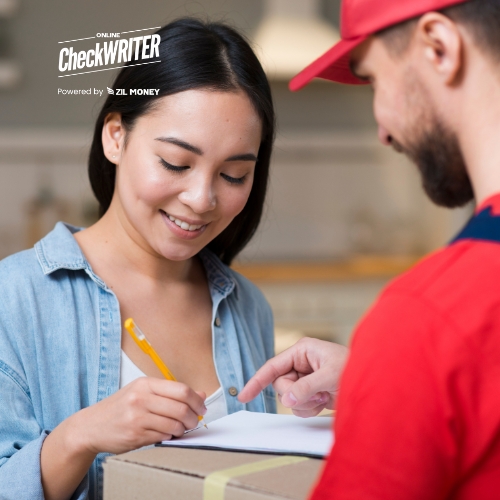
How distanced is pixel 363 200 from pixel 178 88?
308 centimetres

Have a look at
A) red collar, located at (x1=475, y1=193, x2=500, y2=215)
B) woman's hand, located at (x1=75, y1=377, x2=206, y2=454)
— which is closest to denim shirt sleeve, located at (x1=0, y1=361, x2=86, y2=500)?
woman's hand, located at (x1=75, y1=377, x2=206, y2=454)

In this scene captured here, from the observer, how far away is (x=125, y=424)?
0.85 metres

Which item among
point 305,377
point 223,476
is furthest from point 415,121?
point 305,377

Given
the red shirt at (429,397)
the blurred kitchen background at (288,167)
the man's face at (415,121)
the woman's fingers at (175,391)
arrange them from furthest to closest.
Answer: the blurred kitchen background at (288,167) < the woman's fingers at (175,391) < the man's face at (415,121) < the red shirt at (429,397)

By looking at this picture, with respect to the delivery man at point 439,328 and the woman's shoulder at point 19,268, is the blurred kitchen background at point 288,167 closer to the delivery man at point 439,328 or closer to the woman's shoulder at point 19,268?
the woman's shoulder at point 19,268

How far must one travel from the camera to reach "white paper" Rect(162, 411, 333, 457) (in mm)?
753

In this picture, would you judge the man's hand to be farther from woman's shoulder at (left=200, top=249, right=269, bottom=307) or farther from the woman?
woman's shoulder at (left=200, top=249, right=269, bottom=307)

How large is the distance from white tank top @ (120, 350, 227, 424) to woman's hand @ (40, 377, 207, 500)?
20 cm

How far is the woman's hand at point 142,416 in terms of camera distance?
85 cm

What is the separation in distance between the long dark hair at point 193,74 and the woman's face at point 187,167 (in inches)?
0.9

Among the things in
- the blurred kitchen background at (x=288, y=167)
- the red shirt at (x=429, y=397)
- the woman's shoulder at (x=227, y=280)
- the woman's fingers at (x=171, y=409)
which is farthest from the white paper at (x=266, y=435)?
the blurred kitchen background at (x=288, y=167)

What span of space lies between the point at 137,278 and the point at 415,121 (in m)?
0.75

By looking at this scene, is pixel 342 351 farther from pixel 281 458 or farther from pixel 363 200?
pixel 363 200

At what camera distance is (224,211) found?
1172mm
